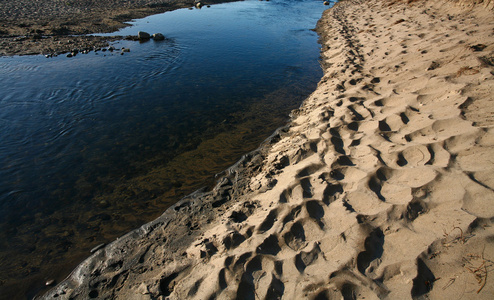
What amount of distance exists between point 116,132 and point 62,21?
15855mm

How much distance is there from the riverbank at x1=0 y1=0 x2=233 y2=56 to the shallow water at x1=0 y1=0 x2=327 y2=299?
1.81 m

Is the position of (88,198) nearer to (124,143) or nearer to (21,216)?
(21,216)

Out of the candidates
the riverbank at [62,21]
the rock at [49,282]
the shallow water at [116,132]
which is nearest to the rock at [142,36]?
the shallow water at [116,132]

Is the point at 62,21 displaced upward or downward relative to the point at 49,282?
upward

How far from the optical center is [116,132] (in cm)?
679

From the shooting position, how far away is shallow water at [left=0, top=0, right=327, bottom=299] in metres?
4.34

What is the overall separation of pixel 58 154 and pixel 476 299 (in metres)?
7.66

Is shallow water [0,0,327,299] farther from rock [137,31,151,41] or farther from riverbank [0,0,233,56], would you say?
riverbank [0,0,233,56]

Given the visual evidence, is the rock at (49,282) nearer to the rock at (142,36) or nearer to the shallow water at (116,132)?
the shallow water at (116,132)

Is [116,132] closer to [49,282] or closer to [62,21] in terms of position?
[49,282]

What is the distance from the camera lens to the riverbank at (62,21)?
12.9 meters

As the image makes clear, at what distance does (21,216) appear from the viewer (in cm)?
459

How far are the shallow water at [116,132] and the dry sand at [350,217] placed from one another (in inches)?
26.5

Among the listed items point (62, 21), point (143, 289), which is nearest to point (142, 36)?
point (62, 21)
